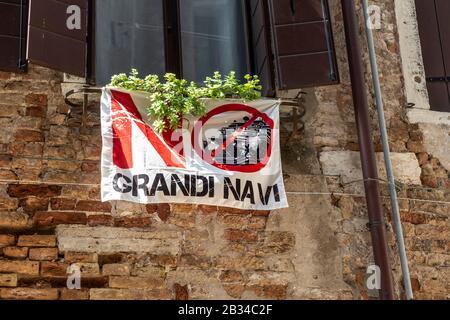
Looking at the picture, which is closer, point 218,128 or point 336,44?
point 218,128

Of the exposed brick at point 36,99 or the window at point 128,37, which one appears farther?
the window at point 128,37

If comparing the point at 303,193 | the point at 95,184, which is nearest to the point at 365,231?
the point at 303,193

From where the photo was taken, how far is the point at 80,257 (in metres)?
4.84

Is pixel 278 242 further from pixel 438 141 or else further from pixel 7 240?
pixel 7 240

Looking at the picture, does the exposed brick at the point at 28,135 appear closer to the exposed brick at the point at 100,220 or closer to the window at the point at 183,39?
the window at the point at 183,39

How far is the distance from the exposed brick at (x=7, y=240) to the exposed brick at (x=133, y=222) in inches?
26.0

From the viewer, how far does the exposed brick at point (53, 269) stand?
4.77m

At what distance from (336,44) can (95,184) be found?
2.17m

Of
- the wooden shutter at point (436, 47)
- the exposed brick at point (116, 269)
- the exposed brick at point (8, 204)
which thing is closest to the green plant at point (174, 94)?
the exposed brick at point (116, 269)

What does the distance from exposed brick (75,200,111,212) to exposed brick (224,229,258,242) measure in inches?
32.4

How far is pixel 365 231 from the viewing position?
5.27 metres
